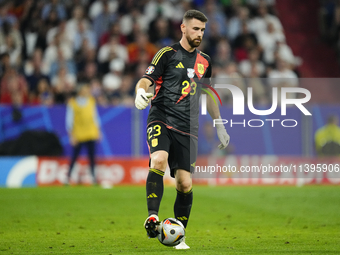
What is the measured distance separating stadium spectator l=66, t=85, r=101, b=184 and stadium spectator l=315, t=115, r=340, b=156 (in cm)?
569

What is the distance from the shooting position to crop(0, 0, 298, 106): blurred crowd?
14.7 metres

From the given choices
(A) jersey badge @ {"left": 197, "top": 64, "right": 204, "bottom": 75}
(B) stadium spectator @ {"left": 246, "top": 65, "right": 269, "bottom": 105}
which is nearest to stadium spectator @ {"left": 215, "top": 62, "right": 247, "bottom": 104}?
(B) stadium spectator @ {"left": 246, "top": 65, "right": 269, "bottom": 105}

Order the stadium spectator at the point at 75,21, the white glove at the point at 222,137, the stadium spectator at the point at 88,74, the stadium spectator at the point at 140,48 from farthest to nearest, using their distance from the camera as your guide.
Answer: the stadium spectator at the point at 75,21
the stadium spectator at the point at 140,48
the stadium spectator at the point at 88,74
the white glove at the point at 222,137

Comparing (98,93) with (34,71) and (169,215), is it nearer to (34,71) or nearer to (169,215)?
(34,71)

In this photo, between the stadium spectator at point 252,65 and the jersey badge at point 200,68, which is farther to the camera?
the stadium spectator at point 252,65

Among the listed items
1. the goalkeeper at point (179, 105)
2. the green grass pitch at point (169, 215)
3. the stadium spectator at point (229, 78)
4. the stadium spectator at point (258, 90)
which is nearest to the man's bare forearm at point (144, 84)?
the goalkeeper at point (179, 105)

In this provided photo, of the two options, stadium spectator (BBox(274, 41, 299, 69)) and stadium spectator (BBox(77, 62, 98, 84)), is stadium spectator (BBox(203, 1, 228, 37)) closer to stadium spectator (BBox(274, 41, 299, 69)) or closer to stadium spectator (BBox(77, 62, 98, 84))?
stadium spectator (BBox(274, 41, 299, 69))

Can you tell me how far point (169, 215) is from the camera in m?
8.25

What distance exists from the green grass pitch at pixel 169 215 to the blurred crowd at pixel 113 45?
11.0 ft

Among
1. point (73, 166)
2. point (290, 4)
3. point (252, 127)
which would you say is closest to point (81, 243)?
point (73, 166)

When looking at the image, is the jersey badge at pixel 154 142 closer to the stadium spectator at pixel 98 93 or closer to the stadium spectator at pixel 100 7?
the stadium spectator at pixel 98 93

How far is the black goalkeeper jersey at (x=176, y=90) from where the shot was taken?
18.8 feet

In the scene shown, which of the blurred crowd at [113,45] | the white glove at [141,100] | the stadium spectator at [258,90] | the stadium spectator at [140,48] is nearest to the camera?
the white glove at [141,100]

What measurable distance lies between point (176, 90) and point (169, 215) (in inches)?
118
